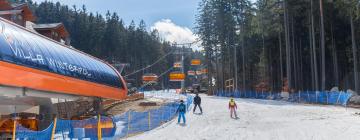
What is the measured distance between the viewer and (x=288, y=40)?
191ft

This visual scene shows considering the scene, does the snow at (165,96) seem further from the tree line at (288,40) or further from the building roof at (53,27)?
the building roof at (53,27)

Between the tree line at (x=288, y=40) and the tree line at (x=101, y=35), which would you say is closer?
the tree line at (x=288, y=40)

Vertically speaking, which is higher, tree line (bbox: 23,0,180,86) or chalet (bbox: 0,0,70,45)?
tree line (bbox: 23,0,180,86)

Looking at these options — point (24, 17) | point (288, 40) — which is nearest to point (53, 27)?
point (24, 17)

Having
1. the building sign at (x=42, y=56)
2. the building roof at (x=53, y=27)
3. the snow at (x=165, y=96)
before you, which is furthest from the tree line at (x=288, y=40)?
the building sign at (x=42, y=56)

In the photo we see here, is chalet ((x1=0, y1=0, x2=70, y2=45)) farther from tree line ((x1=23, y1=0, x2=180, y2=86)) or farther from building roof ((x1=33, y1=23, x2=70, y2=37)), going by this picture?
tree line ((x1=23, y1=0, x2=180, y2=86))

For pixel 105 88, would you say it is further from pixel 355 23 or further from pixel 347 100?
pixel 355 23

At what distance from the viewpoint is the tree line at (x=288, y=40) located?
54750 mm

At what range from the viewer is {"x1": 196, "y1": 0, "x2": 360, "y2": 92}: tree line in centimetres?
5475

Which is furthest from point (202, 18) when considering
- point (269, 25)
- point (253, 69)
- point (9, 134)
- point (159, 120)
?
point (9, 134)

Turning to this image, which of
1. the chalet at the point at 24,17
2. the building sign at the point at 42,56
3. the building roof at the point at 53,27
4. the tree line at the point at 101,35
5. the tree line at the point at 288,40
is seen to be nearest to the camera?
the building sign at the point at 42,56

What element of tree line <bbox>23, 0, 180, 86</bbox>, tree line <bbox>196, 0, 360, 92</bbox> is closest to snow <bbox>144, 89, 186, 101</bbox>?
tree line <bbox>196, 0, 360, 92</bbox>

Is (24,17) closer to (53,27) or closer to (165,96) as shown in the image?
(53,27)

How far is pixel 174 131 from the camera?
2236 centimetres
